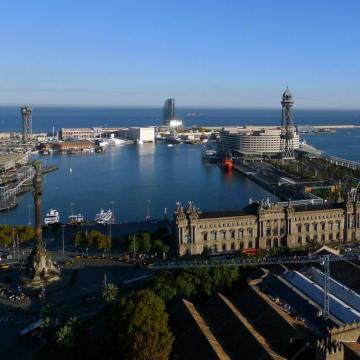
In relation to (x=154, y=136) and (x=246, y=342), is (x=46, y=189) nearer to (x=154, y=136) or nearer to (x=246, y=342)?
(x=246, y=342)

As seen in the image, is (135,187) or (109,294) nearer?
(109,294)

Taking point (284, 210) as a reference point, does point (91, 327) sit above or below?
below

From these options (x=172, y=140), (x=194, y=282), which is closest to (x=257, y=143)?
(x=172, y=140)

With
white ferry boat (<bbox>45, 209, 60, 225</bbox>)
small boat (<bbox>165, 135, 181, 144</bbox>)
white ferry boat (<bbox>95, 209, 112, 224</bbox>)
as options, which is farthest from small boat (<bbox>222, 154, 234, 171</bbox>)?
small boat (<bbox>165, 135, 181, 144</bbox>)

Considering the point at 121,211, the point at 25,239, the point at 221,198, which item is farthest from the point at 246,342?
the point at 221,198

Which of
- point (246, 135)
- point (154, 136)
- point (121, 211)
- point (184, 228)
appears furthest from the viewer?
point (154, 136)

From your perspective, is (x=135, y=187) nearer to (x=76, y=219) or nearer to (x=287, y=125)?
(x=76, y=219)

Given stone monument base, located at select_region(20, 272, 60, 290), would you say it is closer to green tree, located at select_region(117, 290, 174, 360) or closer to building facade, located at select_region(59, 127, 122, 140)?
green tree, located at select_region(117, 290, 174, 360)
